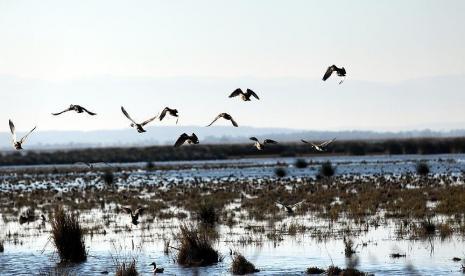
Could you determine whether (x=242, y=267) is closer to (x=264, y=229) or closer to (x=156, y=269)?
(x=156, y=269)

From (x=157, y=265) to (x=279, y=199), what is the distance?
1791cm

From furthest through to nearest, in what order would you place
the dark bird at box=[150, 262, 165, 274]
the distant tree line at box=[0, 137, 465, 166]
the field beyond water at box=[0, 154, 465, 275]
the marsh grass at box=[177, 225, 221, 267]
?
the distant tree line at box=[0, 137, 465, 166] → the marsh grass at box=[177, 225, 221, 267] → the field beyond water at box=[0, 154, 465, 275] → the dark bird at box=[150, 262, 165, 274]

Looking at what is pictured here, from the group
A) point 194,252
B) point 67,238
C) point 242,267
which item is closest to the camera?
point 242,267


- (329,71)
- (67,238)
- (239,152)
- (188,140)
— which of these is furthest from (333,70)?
(239,152)

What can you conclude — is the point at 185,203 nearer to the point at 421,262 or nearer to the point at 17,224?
the point at 17,224

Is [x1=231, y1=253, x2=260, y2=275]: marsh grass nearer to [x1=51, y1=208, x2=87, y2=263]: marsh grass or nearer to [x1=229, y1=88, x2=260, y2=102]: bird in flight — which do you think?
[x1=229, y1=88, x2=260, y2=102]: bird in flight

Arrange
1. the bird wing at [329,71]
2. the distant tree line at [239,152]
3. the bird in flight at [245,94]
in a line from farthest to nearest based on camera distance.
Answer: the distant tree line at [239,152] < the bird wing at [329,71] < the bird in flight at [245,94]

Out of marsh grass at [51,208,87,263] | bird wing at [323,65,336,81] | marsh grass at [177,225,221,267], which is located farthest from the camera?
marsh grass at [51,208,87,263]

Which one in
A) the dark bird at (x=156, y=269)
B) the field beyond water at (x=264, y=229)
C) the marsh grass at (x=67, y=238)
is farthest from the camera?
the marsh grass at (x=67, y=238)

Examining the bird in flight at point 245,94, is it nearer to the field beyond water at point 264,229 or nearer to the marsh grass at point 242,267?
the marsh grass at point 242,267

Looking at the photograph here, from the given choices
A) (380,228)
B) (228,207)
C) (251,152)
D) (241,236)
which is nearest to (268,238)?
(241,236)

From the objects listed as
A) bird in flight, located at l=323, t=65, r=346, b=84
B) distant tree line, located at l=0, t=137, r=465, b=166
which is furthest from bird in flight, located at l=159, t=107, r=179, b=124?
distant tree line, located at l=0, t=137, r=465, b=166

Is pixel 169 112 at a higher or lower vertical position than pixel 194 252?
higher

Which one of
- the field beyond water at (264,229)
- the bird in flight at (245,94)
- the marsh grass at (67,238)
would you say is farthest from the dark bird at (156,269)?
the bird in flight at (245,94)
